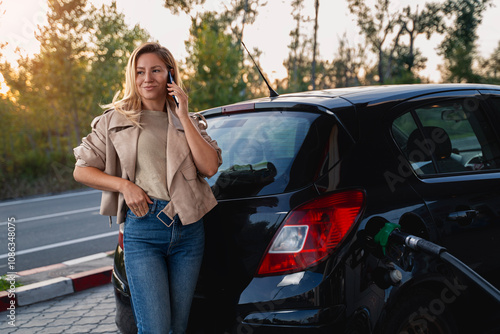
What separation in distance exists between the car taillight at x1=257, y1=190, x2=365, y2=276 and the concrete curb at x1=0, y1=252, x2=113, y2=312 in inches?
128

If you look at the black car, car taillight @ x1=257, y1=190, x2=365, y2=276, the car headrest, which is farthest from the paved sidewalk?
the car headrest

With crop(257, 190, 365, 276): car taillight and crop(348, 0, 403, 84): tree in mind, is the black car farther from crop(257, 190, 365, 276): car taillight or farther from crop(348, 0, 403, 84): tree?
crop(348, 0, 403, 84): tree

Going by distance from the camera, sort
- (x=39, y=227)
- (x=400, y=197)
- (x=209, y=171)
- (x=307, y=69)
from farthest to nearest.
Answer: (x=307, y=69), (x=39, y=227), (x=400, y=197), (x=209, y=171)

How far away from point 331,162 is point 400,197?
1.38ft

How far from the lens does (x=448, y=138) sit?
3059 mm

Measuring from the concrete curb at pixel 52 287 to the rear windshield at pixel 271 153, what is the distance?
2849 millimetres

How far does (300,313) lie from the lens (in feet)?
6.72

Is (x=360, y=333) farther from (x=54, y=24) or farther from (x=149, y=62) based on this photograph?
(x=54, y=24)

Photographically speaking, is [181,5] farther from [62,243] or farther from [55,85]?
[62,243]

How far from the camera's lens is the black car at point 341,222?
82.8 inches

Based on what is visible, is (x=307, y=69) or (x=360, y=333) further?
(x=307, y=69)

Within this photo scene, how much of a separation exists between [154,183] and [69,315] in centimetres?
266

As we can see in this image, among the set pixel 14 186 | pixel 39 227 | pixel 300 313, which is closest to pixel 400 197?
pixel 300 313

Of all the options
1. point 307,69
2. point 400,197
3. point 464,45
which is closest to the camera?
point 400,197
